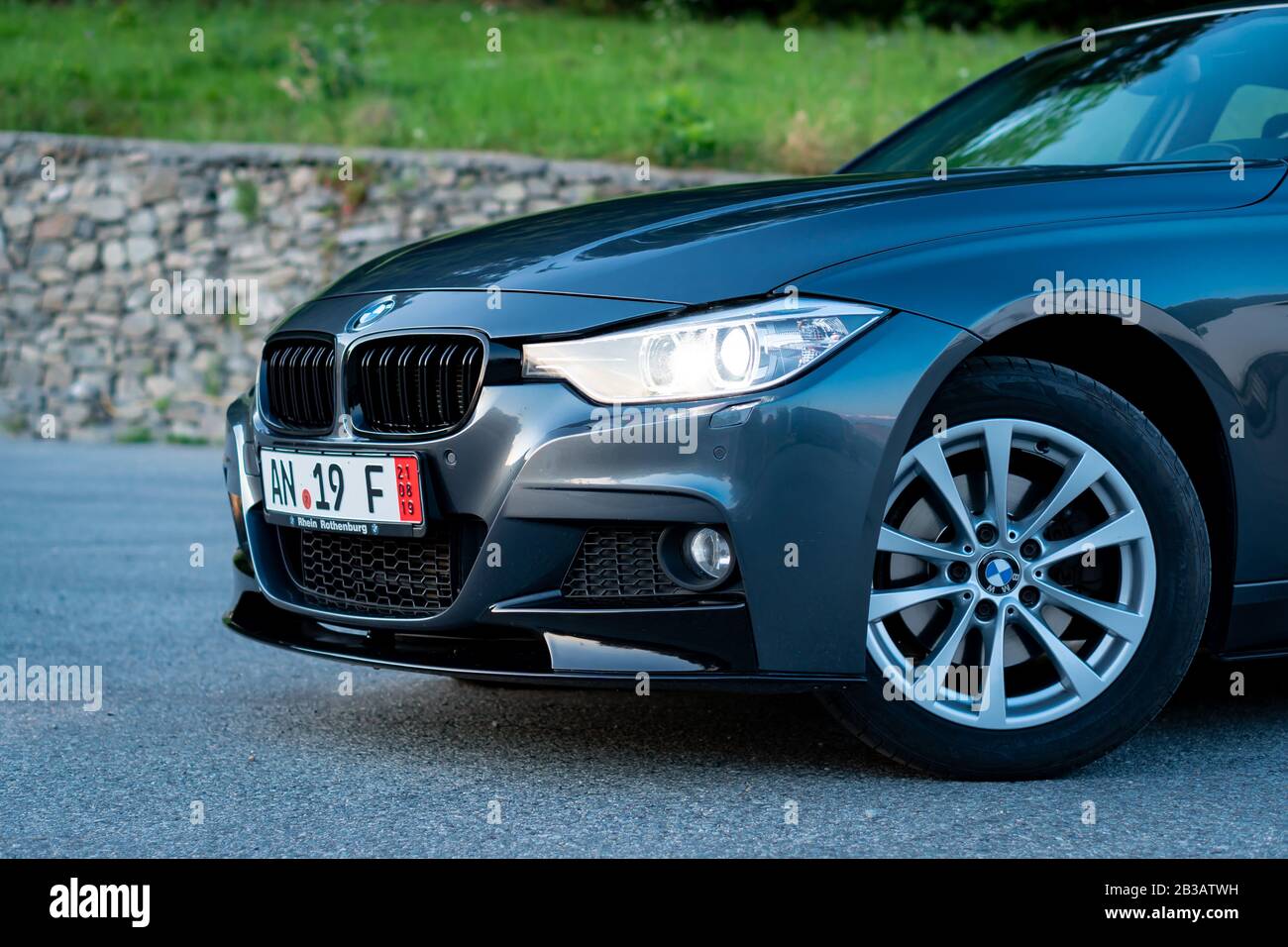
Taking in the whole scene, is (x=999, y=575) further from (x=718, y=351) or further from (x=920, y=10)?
(x=920, y=10)

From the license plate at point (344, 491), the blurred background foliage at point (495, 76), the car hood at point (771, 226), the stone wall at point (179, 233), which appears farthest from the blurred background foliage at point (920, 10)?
the license plate at point (344, 491)

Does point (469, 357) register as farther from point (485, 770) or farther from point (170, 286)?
point (170, 286)

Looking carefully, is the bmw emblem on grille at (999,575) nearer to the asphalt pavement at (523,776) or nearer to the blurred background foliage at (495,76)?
the asphalt pavement at (523,776)

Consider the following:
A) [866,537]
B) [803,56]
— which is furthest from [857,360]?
[803,56]

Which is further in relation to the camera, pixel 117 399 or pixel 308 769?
pixel 117 399

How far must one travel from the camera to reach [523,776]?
311cm

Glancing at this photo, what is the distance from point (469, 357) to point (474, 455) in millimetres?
196

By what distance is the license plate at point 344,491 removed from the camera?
2971 mm

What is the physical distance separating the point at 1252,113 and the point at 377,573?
2259mm

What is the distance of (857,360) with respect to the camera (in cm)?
279

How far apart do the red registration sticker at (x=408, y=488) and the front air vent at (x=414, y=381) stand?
7 centimetres

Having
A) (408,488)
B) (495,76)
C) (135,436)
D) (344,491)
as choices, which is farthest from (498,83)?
(408,488)

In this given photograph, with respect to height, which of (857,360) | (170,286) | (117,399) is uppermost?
(857,360)
